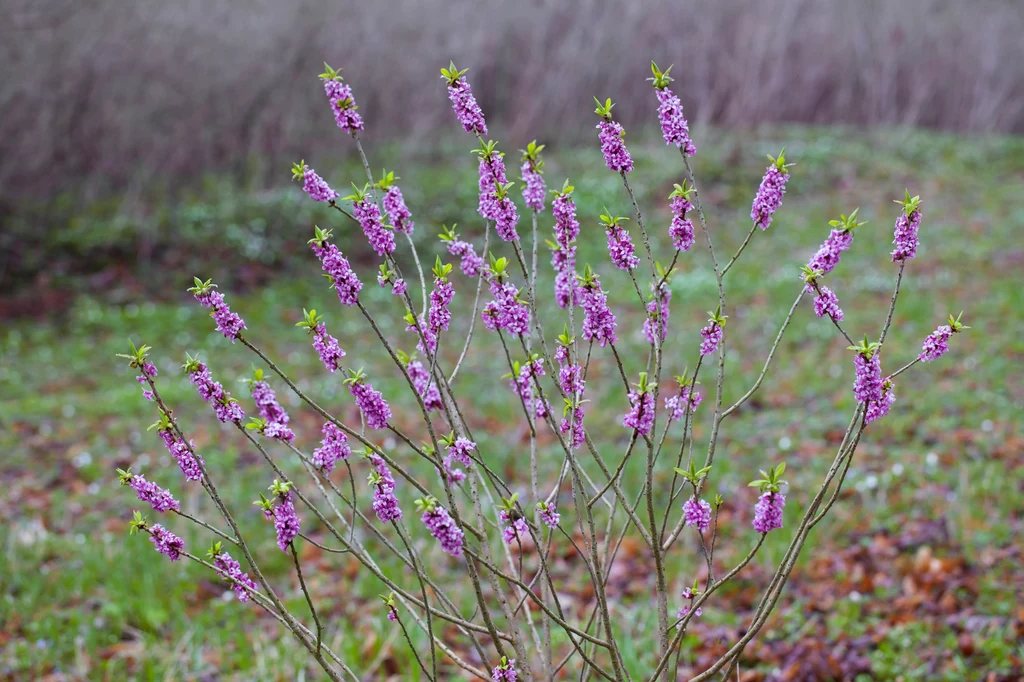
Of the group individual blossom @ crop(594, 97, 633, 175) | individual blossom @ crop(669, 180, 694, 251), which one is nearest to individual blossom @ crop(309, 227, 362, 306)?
individual blossom @ crop(594, 97, 633, 175)

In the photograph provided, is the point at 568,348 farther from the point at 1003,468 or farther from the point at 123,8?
the point at 123,8

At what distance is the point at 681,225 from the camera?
182cm

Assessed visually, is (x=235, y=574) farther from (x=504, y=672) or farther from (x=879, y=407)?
(x=879, y=407)

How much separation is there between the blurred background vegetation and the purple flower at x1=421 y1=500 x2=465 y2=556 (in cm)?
169

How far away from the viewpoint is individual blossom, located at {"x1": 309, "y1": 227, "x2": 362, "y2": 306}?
164 centimetres

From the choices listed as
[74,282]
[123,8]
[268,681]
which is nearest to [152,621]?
[268,681]

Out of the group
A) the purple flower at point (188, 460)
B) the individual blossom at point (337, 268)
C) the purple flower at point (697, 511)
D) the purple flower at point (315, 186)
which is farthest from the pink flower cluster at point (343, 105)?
the purple flower at point (697, 511)

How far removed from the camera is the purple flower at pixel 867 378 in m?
1.62

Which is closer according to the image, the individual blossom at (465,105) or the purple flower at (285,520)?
the purple flower at (285,520)

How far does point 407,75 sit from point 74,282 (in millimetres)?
8159

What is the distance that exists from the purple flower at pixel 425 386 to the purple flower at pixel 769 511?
0.78 meters

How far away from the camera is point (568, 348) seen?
1910 millimetres

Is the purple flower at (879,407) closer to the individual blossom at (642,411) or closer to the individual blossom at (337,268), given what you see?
the individual blossom at (642,411)

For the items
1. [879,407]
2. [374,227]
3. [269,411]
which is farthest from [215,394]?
[879,407]
